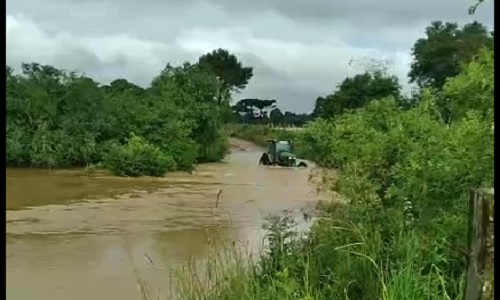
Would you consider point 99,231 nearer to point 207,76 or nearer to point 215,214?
point 215,214

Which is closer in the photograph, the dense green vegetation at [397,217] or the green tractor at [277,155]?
the dense green vegetation at [397,217]

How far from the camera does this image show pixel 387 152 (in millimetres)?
3789

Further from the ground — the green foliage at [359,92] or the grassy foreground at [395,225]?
the green foliage at [359,92]

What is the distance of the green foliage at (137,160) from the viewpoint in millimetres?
13352

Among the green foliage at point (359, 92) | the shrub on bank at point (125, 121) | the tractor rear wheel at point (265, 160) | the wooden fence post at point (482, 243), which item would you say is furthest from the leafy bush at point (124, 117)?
the wooden fence post at point (482, 243)

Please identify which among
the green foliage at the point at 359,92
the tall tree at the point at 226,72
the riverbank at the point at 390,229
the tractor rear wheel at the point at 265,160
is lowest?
the tractor rear wheel at the point at 265,160

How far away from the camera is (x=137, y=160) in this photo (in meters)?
13.4

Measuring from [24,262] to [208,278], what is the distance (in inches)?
126

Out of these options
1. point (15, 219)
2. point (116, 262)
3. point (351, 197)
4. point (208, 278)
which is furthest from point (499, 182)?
point (15, 219)

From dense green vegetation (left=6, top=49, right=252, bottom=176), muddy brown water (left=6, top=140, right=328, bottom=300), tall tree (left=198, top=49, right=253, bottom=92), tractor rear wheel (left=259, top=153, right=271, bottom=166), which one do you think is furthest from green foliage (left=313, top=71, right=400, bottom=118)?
tractor rear wheel (left=259, top=153, right=271, bottom=166)

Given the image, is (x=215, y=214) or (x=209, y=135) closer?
(x=215, y=214)

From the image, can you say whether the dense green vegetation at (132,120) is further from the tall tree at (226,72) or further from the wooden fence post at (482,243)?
the wooden fence post at (482,243)

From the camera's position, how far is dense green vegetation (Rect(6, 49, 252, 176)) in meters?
13.4

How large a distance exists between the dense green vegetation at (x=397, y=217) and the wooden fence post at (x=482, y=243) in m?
0.50
